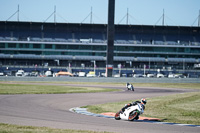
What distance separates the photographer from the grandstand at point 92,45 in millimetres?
109125

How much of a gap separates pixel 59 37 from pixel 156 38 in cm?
3042

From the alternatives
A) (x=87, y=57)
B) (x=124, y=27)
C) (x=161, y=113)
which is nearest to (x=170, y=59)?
(x=124, y=27)

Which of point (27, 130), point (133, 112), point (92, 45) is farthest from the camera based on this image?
point (92, 45)

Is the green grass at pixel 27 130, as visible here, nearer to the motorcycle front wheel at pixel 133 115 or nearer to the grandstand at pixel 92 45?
the motorcycle front wheel at pixel 133 115

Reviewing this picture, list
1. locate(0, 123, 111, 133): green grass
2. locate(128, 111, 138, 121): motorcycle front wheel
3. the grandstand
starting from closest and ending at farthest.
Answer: locate(0, 123, 111, 133): green grass < locate(128, 111, 138, 121): motorcycle front wheel < the grandstand

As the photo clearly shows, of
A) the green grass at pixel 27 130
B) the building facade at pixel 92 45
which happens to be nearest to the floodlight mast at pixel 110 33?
the building facade at pixel 92 45

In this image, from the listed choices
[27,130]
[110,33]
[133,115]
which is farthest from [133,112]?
[110,33]

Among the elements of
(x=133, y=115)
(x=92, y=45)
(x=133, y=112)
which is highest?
(x=92, y=45)

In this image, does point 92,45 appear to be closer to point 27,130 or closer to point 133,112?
point 133,112

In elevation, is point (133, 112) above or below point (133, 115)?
above

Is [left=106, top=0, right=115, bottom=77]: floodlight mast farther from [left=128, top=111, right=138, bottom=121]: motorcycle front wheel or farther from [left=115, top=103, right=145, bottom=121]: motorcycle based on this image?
[left=128, top=111, right=138, bottom=121]: motorcycle front wheel

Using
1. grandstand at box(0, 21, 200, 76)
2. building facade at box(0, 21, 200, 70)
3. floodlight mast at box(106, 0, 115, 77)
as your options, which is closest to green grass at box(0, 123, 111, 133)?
floodlight mast at box(106, 0, 115, 77)

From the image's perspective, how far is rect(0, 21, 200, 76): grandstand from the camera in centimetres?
10912

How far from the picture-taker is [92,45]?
110062mm
